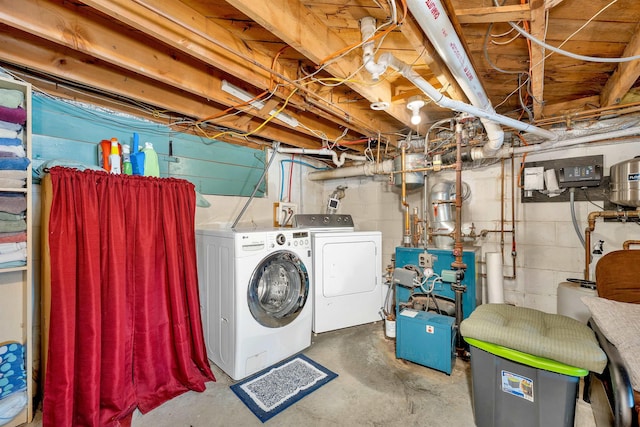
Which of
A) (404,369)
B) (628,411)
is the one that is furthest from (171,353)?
(628,411)

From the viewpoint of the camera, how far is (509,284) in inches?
110

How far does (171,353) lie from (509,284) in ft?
10.3

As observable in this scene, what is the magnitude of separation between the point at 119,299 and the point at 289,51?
1922 mm

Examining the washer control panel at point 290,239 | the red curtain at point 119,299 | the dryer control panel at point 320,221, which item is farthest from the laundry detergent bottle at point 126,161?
the dryer control panel at point 320,221

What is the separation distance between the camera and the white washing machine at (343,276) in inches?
106

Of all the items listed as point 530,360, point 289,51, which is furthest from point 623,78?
point 289,51

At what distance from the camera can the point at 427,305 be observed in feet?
8.25

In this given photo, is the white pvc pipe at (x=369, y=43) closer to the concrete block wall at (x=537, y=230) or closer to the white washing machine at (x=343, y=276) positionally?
the white washing machine at (x=343, y=276)

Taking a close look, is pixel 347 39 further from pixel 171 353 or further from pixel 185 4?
pixel 171 353

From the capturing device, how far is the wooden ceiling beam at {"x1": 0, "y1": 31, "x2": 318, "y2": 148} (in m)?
1.51

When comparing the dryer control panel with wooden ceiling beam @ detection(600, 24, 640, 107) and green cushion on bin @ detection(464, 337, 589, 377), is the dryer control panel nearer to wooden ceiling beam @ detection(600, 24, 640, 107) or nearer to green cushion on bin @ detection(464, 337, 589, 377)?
green cushion on bin @ detection(464, 337, 589, 377)

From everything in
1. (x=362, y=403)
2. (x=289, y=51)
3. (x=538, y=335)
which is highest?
(x=289, y=51)

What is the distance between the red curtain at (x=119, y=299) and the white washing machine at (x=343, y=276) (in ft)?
3.61

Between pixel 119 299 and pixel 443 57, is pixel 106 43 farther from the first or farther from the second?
pixel 443 57
